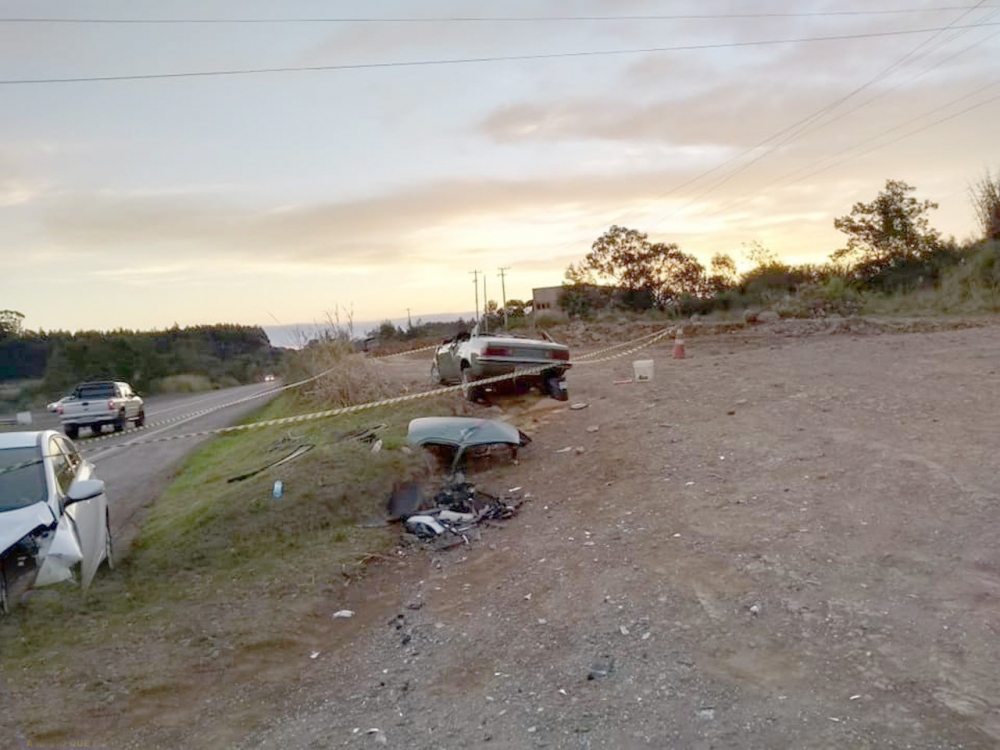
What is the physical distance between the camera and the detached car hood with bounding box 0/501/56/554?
605 centimetres

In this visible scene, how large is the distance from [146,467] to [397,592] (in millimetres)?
10847

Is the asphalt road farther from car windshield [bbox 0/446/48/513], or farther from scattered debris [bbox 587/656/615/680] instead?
scattered debris [bbox 587/656/615/680]

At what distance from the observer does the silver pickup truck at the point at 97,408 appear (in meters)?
23.0

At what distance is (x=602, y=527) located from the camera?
776 centimetres

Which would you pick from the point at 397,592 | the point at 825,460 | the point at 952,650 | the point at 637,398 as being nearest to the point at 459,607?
the point at 397,592

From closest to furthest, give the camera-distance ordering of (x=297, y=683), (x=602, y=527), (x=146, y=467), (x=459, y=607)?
(x=297, y=683) < (x=459, y=607) < (x=602, y=527) < (x=146, y=467)

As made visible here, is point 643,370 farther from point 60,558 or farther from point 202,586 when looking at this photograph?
point 60,558

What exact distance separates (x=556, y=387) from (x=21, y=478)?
924cm

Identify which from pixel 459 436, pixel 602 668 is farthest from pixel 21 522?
pixel 459 436

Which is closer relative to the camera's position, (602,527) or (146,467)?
(602,527)

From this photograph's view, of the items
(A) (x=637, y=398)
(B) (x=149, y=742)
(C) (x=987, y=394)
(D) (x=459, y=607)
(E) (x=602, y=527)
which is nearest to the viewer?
(B) (x=149, y=742)

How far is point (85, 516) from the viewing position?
7242 mm

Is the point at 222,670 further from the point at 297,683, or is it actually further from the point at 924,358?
the point at 924,358

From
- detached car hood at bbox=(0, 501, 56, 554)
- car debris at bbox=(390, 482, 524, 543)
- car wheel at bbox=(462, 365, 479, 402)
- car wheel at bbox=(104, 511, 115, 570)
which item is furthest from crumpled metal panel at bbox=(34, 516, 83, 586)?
car wheel at bbox=(462, 365, 479, 402)
